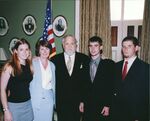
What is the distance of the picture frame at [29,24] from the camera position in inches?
208

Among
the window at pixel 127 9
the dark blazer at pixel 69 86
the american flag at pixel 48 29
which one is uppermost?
the window at pixel 127 9

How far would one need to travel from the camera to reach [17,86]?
8.64 ft

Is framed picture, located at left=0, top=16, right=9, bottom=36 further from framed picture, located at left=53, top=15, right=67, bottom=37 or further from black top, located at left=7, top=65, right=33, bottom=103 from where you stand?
black top, located at left=7, top=65, right=33, bottom=103

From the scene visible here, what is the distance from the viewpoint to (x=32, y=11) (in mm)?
5273

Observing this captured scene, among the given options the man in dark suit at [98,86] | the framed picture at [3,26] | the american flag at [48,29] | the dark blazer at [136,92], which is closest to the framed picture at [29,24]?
the framed picture at [3,26]

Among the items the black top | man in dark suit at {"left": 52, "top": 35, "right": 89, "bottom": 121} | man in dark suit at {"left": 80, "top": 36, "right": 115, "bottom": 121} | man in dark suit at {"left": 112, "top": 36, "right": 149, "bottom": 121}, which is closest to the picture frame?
man in dark suit at {"left": 52, "top": 35, "right": 89, "bottom": 121}

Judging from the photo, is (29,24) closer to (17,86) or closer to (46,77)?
(46,77)

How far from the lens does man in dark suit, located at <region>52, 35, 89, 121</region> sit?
329cm

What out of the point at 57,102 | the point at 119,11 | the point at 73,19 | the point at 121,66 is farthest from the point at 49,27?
the point at 121,66

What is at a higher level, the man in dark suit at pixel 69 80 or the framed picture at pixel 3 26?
the framed picture at pixel 3 26

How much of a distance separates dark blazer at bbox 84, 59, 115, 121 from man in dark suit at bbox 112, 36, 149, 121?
0.45 feet

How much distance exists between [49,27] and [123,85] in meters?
2.35

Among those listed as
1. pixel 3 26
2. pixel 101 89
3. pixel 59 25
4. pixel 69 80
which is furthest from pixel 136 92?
pixel 3 26

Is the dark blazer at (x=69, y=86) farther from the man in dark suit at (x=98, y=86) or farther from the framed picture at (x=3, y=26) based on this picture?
the framed picture at (x=3, y=26)
